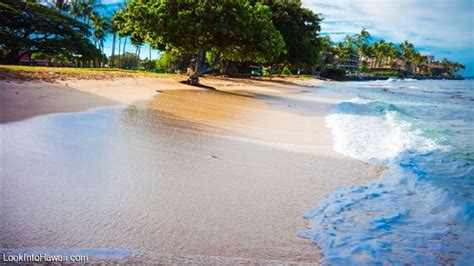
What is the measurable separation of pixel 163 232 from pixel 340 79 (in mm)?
89792

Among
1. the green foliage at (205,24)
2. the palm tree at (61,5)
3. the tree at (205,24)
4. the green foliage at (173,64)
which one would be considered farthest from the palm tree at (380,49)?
the green foliage at (205,24)

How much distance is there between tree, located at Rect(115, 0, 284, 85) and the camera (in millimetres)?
18359

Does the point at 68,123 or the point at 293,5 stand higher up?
the point at 293,5

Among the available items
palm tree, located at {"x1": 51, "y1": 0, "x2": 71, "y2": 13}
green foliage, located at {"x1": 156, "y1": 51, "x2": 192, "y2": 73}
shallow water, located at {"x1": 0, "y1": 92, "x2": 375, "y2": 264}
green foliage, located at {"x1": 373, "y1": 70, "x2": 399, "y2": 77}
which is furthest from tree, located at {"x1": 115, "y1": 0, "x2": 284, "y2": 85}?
green foliage, located at {"x1": 373, "y1": 70, "x2": 399, "y2": 77}

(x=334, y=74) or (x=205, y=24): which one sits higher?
(x=334, y=74)

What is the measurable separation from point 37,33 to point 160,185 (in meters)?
39.7

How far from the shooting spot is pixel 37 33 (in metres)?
37.1

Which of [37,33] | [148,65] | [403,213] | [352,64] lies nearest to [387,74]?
[352,64]

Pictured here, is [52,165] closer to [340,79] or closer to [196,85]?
[196,85]

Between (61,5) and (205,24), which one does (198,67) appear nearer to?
(205,24)

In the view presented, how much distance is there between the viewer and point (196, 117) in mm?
9523

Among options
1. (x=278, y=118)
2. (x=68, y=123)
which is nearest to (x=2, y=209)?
(x=68, y=123)

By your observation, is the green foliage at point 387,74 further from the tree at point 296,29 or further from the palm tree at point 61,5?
the palm tree at point 61,5

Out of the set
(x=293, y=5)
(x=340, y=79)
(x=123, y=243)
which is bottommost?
(x=123, y=243)
